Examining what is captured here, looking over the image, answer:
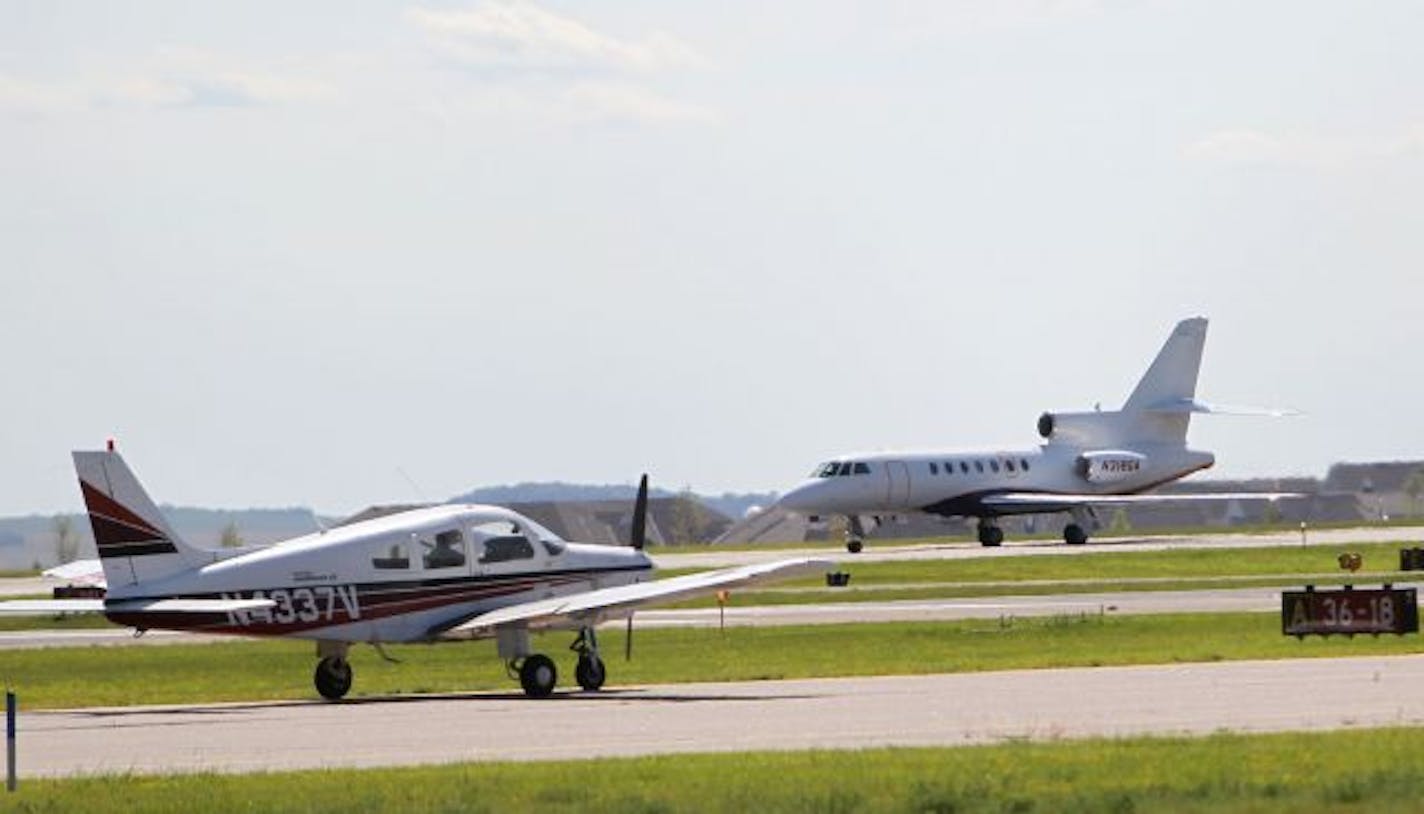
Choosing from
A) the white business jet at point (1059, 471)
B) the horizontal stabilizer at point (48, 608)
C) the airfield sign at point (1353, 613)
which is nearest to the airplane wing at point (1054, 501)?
the white business jet at point (1059, 471)

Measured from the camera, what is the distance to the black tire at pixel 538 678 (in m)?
43.7

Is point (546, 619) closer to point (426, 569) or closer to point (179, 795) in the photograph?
point (426, 569)

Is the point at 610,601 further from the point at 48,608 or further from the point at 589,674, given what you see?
the point at 48,608

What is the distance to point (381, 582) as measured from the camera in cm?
4400

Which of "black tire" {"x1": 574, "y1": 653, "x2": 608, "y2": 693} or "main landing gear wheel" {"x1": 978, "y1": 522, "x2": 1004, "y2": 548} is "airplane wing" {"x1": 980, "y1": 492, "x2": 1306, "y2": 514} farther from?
"black tire" {"x1": 574, "y1": 653, "x2": 608, "y2": 693}

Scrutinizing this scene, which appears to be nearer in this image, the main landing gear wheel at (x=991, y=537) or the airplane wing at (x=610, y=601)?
the airplane wing at (x=610, y=601)

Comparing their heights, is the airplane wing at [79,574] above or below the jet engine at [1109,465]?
below

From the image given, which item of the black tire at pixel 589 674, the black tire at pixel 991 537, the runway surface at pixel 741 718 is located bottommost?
the runway surface at pixel 741 718

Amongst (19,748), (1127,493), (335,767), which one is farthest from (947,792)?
(1127,493)

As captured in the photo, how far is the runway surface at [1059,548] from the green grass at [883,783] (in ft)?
236

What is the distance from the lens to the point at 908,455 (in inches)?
4574

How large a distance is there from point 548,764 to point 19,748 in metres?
8.56

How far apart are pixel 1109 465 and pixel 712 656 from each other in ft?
229

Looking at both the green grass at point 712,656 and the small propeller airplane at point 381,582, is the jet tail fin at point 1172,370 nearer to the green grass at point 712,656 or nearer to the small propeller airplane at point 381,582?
the green grass at point 712,656
